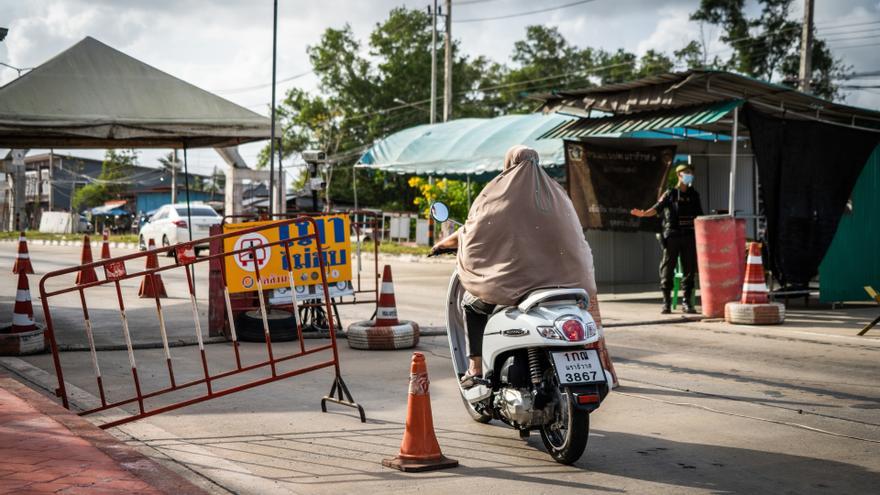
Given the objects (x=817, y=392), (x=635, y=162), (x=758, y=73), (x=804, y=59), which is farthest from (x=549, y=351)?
(x=758, y=73)

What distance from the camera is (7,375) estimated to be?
7957 millimetres

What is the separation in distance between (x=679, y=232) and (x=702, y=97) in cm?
196

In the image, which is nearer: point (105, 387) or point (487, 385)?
point (487, 385)

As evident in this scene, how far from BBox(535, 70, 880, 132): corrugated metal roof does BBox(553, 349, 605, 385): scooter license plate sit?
7.83 m

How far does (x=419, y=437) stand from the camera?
516 centimetres

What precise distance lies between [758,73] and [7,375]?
47.6 metres

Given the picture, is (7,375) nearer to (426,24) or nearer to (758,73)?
(758,73)

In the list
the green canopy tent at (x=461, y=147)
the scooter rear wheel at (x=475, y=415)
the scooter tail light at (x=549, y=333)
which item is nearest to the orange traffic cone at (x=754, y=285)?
the scooter rear wheel at (x=475, y=415)

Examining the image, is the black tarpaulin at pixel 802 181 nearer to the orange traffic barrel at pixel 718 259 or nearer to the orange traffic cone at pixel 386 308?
the orange traffic barrel at pixel 718 259

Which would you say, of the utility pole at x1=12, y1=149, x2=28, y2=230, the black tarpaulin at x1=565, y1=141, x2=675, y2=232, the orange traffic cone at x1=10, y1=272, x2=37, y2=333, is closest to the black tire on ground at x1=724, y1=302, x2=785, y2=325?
the black tarpaulin at x1=565, y1=141, x2=675, y2=232

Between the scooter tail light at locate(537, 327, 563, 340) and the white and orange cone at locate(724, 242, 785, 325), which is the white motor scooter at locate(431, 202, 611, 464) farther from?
the white and orange cone at locate(724, 242, 785, 325)

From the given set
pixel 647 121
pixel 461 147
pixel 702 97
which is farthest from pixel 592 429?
pixel 461 147

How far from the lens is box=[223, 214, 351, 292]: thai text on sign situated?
9945 mm

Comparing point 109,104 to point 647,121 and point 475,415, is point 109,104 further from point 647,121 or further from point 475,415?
point 647,121
